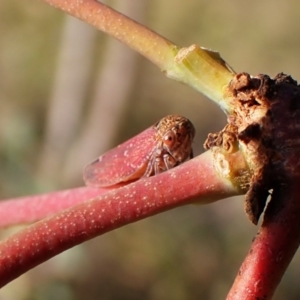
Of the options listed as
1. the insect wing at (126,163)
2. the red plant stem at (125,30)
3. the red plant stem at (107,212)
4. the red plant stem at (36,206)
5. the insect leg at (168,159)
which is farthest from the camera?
the insect leg at (168,159)

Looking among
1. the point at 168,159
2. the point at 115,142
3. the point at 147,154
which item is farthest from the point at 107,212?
the point at 115,142

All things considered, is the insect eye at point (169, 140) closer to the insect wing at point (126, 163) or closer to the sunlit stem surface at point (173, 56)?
the insect wing at point (126, 163)

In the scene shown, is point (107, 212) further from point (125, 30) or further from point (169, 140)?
point (169, 140)

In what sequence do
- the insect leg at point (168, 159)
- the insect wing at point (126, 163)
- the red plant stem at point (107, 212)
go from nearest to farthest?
the red plant stem at point (107, 212) < the insect wing at point (126, 163) < the insect leg at point (168, 159)

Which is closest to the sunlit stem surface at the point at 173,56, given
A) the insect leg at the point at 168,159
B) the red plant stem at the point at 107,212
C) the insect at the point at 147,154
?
the red plant stem at the point at 107,212

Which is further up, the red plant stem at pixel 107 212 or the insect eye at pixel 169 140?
Answer: the insect eye at pixel 169 140

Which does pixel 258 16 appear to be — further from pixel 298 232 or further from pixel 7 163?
pixel 298 232
